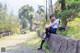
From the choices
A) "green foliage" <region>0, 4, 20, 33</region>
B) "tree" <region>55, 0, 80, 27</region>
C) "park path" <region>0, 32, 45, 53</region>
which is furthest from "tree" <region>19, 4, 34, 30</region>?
"tree" <region>55, 0, 80, 27</region>

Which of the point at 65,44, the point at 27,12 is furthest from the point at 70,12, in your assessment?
the point at 27,12

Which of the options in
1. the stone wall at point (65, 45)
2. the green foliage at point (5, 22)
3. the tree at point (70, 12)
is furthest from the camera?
the green foliage at point (5, 22)

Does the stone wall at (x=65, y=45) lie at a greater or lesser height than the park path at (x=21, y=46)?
greater

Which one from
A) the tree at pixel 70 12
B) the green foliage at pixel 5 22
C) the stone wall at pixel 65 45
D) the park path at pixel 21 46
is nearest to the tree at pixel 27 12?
the green foliage at pixel 5 22

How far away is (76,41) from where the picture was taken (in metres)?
8.12

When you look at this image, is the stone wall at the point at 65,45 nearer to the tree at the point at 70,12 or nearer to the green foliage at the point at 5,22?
the tree at the point at 70,12

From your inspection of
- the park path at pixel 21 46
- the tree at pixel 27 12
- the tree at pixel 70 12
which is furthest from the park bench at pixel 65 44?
the tree at pixel 27 12

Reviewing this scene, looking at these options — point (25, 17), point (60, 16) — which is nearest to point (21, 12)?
point (25, 17)

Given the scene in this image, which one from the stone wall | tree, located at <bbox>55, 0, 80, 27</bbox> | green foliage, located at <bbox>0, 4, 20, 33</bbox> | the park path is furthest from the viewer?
green foliage, located at <bbox>0, 4, 20, 33</bbox>

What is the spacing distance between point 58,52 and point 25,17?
7479 cm

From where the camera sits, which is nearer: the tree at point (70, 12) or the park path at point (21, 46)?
the park path at point (21, 46)

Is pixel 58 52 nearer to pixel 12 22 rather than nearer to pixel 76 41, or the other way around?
pixel 76 41

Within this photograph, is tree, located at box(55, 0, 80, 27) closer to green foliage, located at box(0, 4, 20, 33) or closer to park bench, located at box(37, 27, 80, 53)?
park bench, located at box(37, 27, 80, 53)

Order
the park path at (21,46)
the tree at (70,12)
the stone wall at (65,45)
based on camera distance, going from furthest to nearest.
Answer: the tree at (70,12)
the park path at (21,46)
the stone wall at (65,45)
